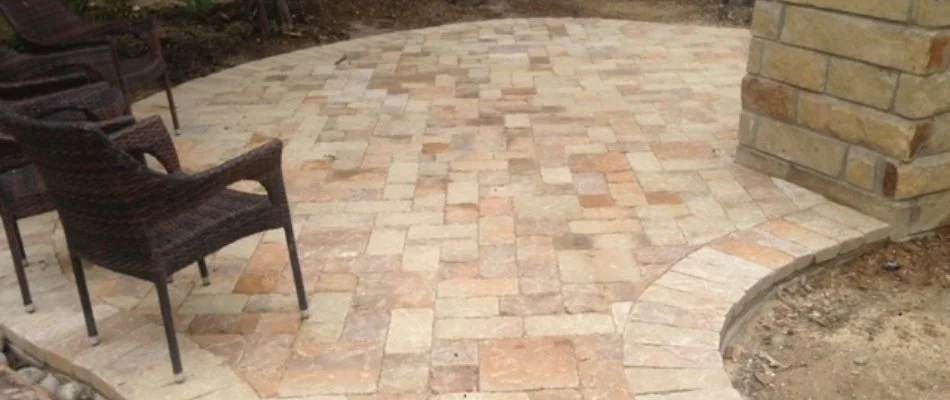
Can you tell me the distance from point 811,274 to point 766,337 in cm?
46

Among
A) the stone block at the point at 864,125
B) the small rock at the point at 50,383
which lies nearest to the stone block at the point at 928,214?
the stone block at the point at 864,125

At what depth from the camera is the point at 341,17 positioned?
7598 millimetres

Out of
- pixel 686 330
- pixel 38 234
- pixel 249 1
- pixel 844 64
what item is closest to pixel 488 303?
pixel 686 330

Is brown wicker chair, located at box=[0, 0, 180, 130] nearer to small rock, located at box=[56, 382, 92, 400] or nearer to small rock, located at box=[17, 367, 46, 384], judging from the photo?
small rock, located at box=[17, 367, 46, 384]

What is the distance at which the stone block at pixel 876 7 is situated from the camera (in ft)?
9.37

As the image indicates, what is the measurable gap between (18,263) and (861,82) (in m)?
3.13

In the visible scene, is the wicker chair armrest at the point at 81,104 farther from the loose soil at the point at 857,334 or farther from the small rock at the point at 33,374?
the loose soil at the point at 857,334

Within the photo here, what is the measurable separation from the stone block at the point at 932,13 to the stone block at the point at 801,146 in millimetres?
604

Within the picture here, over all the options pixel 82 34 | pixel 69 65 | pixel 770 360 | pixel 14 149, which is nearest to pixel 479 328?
pixel 770 360

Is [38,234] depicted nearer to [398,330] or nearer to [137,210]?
[137,210]

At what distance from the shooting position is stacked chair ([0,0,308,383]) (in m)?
2.06

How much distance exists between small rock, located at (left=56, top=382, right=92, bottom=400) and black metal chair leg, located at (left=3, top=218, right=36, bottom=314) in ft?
1.47

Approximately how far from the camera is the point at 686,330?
2.44m

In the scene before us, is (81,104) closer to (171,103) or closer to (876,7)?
(171,103)
